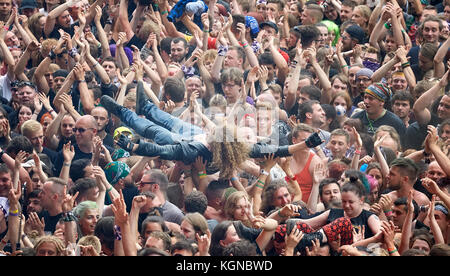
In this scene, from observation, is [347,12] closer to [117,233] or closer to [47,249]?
[117,233]

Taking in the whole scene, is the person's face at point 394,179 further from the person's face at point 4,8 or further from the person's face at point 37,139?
the person's face at point 4,8

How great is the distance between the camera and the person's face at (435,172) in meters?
9.62

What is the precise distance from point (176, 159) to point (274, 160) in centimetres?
104

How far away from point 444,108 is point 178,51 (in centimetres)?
378

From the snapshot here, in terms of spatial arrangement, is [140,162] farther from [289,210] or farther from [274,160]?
[289,210]

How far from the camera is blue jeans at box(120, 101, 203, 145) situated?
11.0 meters

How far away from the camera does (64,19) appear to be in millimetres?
14352

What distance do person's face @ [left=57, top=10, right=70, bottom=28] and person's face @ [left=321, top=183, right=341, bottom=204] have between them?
242 inches

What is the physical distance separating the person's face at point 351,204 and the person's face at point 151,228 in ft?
5.26

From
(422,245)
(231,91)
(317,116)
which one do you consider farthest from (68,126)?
(422,245)

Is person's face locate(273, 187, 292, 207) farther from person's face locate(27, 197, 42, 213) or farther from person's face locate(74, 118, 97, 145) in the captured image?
person's face locate(74, 118, 97, 145)

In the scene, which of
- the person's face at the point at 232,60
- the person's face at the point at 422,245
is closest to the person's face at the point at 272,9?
the person's face at the point at 232,60

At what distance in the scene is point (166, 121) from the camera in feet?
37.9

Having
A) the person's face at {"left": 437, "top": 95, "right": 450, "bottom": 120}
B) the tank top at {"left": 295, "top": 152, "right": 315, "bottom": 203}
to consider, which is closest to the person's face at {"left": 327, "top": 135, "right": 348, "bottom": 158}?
the tank top at {"left": 295, "top": 152, "right": 315, "bottom": 203}
